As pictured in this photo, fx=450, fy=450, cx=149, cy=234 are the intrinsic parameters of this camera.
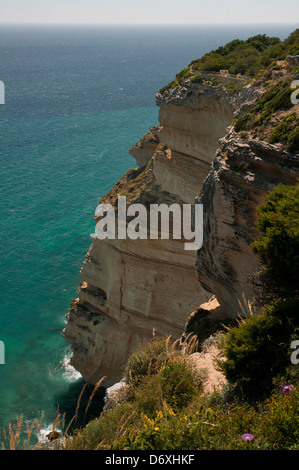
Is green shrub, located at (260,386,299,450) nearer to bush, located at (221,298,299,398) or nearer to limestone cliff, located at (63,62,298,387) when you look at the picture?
bush, located at (221,298,299,398)

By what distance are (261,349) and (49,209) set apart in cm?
3810

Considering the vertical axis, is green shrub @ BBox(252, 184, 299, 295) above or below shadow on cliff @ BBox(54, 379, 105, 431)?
above

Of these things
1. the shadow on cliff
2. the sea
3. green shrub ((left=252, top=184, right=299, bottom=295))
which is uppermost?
green shrub ((left=252, top=184, right=299, bottom=295))

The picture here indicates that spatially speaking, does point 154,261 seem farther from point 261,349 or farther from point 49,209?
point 49,209

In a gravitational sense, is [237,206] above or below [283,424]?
above

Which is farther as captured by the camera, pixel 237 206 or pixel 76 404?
pixel 76 404

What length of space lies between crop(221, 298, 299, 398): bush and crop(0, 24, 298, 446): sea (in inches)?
182

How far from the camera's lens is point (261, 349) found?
10094 mm

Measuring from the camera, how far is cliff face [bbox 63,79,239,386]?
82.0ft

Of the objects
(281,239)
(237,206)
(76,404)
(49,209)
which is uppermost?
(237,206)

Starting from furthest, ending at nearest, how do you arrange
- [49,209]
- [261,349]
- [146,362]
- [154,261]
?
[49,209] → [154,261] → [146,362] → [261,349]

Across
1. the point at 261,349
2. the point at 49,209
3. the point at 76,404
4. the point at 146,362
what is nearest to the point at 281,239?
the point at 261,349

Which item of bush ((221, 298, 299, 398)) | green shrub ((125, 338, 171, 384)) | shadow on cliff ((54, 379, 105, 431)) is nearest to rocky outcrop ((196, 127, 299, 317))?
bush ((221, 298, 299, 398))

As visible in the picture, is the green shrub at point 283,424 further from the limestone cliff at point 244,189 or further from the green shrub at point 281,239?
the limestone cliff at point 244,189
